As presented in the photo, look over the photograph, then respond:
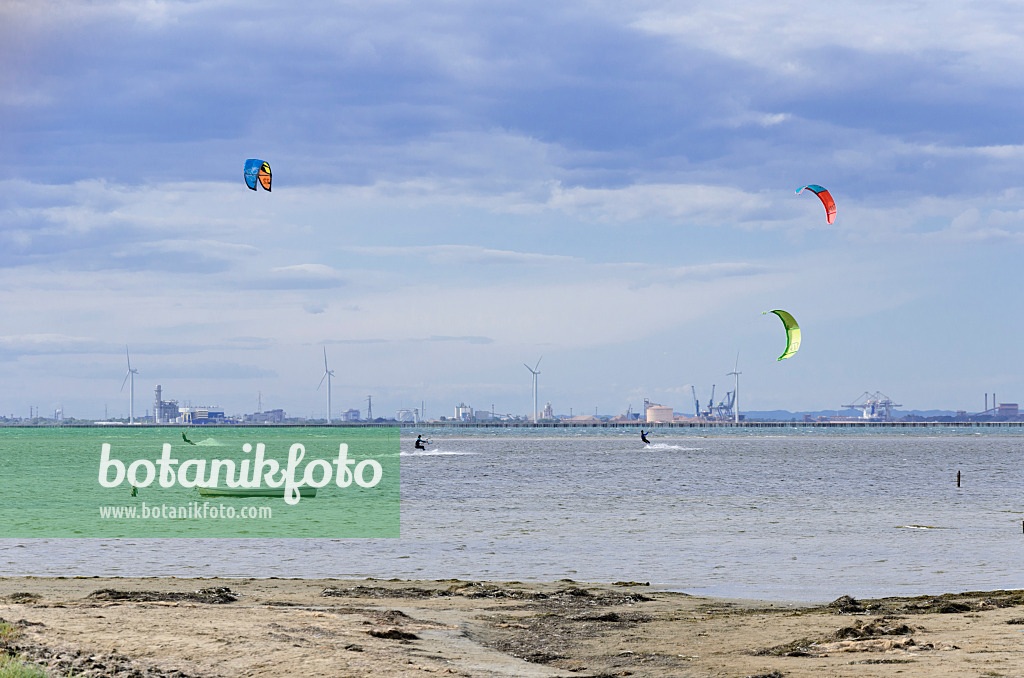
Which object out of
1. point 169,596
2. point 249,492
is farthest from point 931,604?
point 249,492

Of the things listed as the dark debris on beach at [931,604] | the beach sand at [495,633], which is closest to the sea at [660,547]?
the dark debris on beach at [931,604]

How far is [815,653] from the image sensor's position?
13.0 m

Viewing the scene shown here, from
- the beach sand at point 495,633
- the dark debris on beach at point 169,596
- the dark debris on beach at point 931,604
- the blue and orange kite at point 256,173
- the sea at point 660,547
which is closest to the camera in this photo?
the beach sand at point 495,633

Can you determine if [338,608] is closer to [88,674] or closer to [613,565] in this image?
[88,674]

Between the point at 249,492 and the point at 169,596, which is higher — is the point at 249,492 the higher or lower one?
the lower one

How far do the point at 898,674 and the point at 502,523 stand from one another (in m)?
21.5

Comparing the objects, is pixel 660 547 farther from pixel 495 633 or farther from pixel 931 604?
pixel 495 633

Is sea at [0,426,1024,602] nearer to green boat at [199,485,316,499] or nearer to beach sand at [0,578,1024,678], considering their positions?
beach sand at [0,578,1024,678]

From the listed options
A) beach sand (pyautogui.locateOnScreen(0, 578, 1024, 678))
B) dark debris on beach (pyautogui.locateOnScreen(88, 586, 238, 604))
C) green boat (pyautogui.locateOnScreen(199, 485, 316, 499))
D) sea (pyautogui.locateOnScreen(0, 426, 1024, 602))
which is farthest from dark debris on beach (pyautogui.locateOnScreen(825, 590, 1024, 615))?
green boat (pyautogui.locateOnScreen(199, 485, 316, 499))

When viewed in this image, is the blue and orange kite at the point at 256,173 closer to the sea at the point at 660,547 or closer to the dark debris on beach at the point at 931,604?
the sea at the point at 660,547

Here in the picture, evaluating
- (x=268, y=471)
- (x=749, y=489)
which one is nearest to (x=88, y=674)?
(x=749, y=489)

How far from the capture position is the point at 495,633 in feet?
48.4

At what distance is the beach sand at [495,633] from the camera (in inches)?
461

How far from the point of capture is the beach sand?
11.7 m
